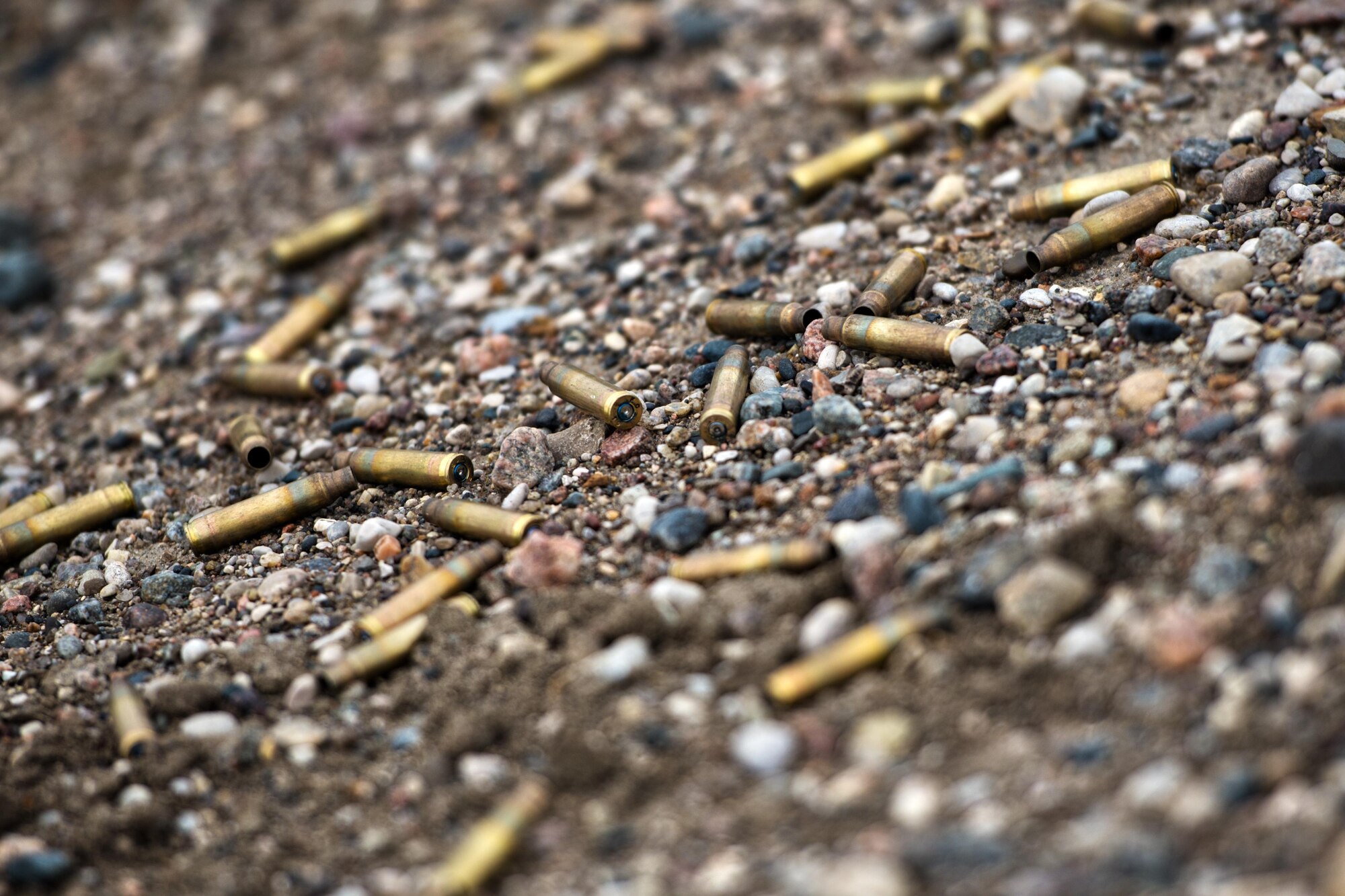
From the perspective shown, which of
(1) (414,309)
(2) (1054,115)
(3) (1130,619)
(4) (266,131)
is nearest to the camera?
(3) (1130,619)

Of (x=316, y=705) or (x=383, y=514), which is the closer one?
(x=316, y=705)

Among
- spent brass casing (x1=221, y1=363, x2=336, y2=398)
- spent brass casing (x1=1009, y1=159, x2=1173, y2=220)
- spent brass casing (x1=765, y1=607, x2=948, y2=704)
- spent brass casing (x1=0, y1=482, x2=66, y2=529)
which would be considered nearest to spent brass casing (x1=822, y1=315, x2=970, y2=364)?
spent brass casing (x1=1009, y1=159, x2=1173, y2=220)

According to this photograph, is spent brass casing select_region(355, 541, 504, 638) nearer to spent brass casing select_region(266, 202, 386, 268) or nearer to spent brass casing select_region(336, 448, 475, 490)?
spent brass casing select_region(336, 448, 475, 490)

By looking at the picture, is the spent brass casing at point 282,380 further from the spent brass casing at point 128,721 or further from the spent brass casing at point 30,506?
the spent brass casing at point 128,721

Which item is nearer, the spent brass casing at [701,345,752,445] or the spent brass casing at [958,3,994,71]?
the spent brass casing at [701,345,752,445]

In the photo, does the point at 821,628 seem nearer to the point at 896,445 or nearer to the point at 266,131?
the point at 896,445

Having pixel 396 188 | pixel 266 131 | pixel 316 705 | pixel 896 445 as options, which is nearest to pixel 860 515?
pixel 896 445
